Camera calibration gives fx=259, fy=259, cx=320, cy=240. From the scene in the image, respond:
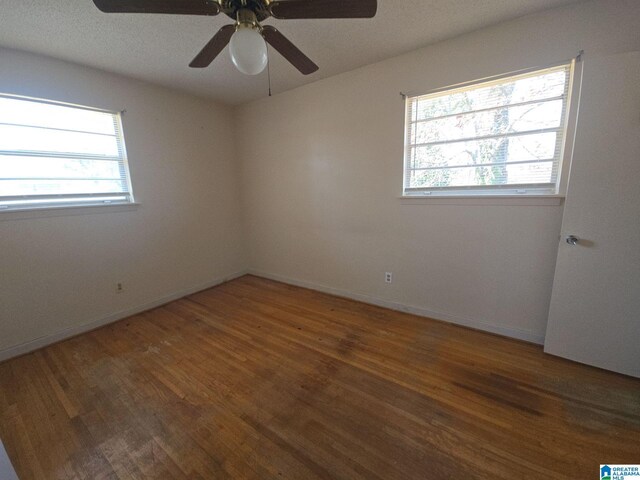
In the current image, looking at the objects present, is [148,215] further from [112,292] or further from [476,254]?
[476,254]

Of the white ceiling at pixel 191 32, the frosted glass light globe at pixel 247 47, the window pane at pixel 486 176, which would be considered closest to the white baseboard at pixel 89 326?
the white ceiling at pixel 191 32

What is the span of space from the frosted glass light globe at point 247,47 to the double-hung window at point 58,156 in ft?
7.79

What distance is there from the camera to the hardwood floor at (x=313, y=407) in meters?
1.34

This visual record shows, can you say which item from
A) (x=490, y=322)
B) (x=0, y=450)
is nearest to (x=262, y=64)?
(x=0, y=450)

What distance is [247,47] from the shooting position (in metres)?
1.25

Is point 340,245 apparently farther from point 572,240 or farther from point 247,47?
point 247,47

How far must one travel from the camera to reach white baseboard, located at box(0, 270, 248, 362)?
231 cm

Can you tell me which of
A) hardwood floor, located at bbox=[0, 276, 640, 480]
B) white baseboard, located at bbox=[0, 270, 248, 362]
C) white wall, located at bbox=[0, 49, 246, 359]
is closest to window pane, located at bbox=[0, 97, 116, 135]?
white wall, located at bbox=[0, 49, 246, 359]

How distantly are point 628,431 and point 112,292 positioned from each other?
4.32 m

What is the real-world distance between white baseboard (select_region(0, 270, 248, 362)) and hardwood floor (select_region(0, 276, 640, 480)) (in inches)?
4.1

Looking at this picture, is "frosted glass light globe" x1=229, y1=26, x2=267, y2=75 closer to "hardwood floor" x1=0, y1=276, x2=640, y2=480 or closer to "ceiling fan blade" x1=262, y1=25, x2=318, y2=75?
"ceiling fan blade" x1=262, y1=25, x2=318, y2=75

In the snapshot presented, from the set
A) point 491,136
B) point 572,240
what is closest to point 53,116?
point 491,136

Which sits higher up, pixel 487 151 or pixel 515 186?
pixel 487 151

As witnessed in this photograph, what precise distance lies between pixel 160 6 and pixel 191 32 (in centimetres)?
99
